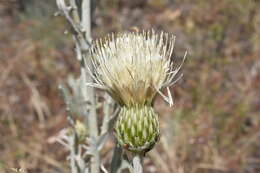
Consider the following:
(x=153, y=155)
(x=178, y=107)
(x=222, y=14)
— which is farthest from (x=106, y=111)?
(x=222, y=14)

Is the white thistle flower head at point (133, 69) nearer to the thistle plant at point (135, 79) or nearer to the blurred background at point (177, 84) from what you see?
the thistle plant at point (135, 79)

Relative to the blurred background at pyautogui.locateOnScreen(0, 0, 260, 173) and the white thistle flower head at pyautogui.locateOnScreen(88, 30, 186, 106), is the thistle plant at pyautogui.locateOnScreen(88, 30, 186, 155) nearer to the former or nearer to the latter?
the white thistle flower head at pyautogui.locateOnScreen(88, 30, 186, 106)

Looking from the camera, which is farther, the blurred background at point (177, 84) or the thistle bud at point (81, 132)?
the blurred background at point (177, 84)

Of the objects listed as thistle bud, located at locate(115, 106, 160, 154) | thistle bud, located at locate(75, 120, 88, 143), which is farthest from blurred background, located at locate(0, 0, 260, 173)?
thistle bud, located at locate(115, 106, 160, 154)

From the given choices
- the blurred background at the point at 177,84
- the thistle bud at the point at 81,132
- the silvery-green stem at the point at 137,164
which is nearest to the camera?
the silvery-green stem at the point at 137,164

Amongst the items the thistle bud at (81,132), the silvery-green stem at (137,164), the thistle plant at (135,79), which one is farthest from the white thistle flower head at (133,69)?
the thistle bud at (81,132)

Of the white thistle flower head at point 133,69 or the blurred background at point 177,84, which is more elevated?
the white thistle flower head at point 133,69

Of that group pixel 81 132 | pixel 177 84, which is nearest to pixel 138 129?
pixel 81 132
